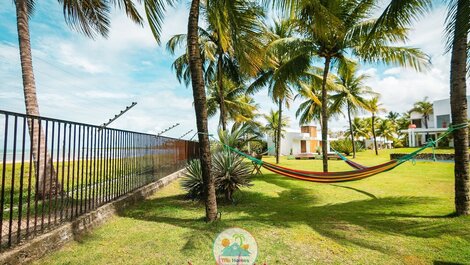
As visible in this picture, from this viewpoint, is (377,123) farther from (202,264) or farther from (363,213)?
(202,264)

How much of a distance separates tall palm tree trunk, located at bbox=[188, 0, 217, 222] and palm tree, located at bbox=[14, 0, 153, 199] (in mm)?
598

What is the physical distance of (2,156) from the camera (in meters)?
2.48

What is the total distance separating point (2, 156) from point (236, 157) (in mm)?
4182

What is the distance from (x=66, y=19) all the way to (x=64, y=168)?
151 inches

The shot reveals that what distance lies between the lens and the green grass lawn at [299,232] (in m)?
2.88

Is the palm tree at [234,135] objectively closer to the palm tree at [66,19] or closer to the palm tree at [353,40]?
the palm tree at [353,40]

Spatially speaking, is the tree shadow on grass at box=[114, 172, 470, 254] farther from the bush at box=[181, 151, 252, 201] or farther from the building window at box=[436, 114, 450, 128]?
the building window at box=[436, 114, 450, 128]

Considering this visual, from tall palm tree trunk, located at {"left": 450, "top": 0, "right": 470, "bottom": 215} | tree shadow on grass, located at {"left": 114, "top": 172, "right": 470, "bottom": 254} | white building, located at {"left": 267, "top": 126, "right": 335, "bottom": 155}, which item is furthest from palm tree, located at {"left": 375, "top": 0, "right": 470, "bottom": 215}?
white building, located at {"left": 267, "top": 126, "right": 335, "bottom": 155}

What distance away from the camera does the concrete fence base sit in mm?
2512

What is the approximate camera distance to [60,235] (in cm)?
311

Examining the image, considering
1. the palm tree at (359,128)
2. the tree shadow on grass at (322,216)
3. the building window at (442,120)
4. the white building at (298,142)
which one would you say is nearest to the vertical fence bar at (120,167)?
the tree shadow on grass at (322,216)

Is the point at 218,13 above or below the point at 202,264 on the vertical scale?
above

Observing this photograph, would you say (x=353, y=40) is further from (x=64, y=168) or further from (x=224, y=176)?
(x=64, y=168)

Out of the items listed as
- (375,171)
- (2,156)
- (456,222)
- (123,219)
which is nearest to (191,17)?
(2,156)
